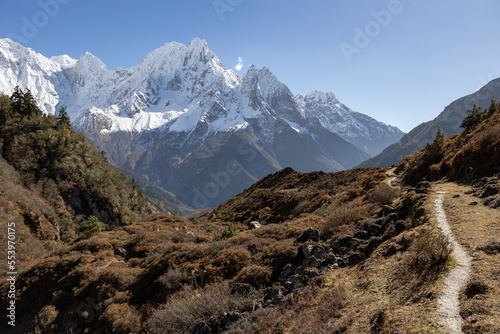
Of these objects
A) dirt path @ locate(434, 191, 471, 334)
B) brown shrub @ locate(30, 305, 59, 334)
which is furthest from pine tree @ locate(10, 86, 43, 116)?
dirt path @ locate(434, 191, 471, 334)

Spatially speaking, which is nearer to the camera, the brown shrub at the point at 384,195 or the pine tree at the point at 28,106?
the brown shrub at the point at 384,195

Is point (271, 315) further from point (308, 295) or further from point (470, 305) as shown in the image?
point (470, 305)

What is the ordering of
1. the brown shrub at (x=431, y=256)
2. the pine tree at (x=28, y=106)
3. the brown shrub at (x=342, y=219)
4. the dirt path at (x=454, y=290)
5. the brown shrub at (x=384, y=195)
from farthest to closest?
the pine tree at (x=28, y=106) < the brown shrub at (x=384, y=195) < the brown shrub at (x=342, y=219) < the brown shrub at (x=431, y=256) < the dirt path at (x=454, y=290)

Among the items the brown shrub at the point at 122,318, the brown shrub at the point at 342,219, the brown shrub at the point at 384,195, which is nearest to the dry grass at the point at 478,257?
the brown shrub at the point at 384,195

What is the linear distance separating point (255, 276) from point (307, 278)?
2598 mm

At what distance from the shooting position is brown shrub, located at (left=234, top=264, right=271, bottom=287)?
10.1 meters

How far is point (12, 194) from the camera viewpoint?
25875 millimetres

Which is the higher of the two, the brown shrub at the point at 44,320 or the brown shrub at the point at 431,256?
the brown shrub at the point at 44,320

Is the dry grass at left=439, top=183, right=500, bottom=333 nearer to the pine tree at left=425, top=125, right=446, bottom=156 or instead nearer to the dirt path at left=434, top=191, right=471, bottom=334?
the dirt path at left=434, top=191, right=471, bottom=334

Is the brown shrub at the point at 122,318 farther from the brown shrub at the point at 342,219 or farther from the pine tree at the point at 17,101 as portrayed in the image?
the pine tree at the point at 17,101

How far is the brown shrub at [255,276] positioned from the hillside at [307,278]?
5cm

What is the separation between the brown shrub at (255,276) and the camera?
1012 centimetres

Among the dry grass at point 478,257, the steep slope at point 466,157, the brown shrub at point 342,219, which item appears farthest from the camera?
the steep slope at point 466,157

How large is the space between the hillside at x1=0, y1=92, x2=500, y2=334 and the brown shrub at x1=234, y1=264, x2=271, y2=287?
45 mm
